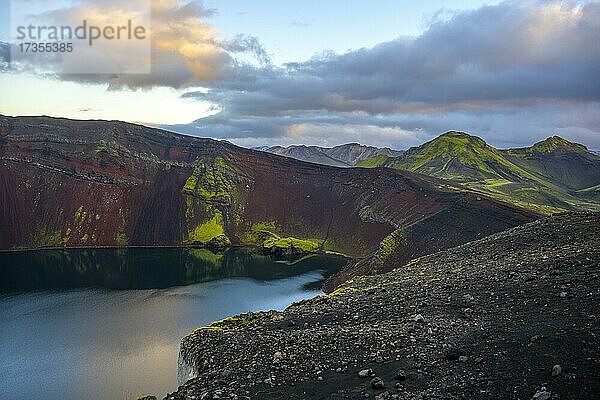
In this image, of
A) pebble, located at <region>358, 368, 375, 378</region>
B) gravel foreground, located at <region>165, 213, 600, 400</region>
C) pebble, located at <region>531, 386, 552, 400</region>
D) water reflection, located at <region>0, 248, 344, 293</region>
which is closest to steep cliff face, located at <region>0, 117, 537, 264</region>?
water reflection, located at <region>0, 248, 344, 293</region>

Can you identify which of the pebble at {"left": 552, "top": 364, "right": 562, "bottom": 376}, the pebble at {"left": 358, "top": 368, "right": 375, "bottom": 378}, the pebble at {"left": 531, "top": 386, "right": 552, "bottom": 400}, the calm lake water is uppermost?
the pebble at {"left": 552, "top": 364, "right": 562, "bottom": 376}

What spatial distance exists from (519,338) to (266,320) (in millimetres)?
13831

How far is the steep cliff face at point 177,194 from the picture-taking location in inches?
4380

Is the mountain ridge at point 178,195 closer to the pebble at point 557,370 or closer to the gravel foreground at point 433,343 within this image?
the gravel foreground at point 433,343

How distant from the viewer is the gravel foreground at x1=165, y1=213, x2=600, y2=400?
15.0m

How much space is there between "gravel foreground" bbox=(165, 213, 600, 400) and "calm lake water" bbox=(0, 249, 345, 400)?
17.1 metres

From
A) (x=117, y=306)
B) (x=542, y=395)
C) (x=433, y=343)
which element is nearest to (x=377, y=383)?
(x=433, y=343)

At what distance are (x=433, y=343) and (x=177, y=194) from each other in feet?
393

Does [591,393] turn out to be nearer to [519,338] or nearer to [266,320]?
[519,338]

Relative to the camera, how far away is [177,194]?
13250cm

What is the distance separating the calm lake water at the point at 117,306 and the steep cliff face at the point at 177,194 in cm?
998

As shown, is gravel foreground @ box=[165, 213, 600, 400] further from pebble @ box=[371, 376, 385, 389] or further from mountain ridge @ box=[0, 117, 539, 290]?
mountain ridge @ box=[0, 117, 539, 290]

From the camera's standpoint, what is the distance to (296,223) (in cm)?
12744

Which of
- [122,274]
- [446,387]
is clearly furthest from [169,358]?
[122,274]
